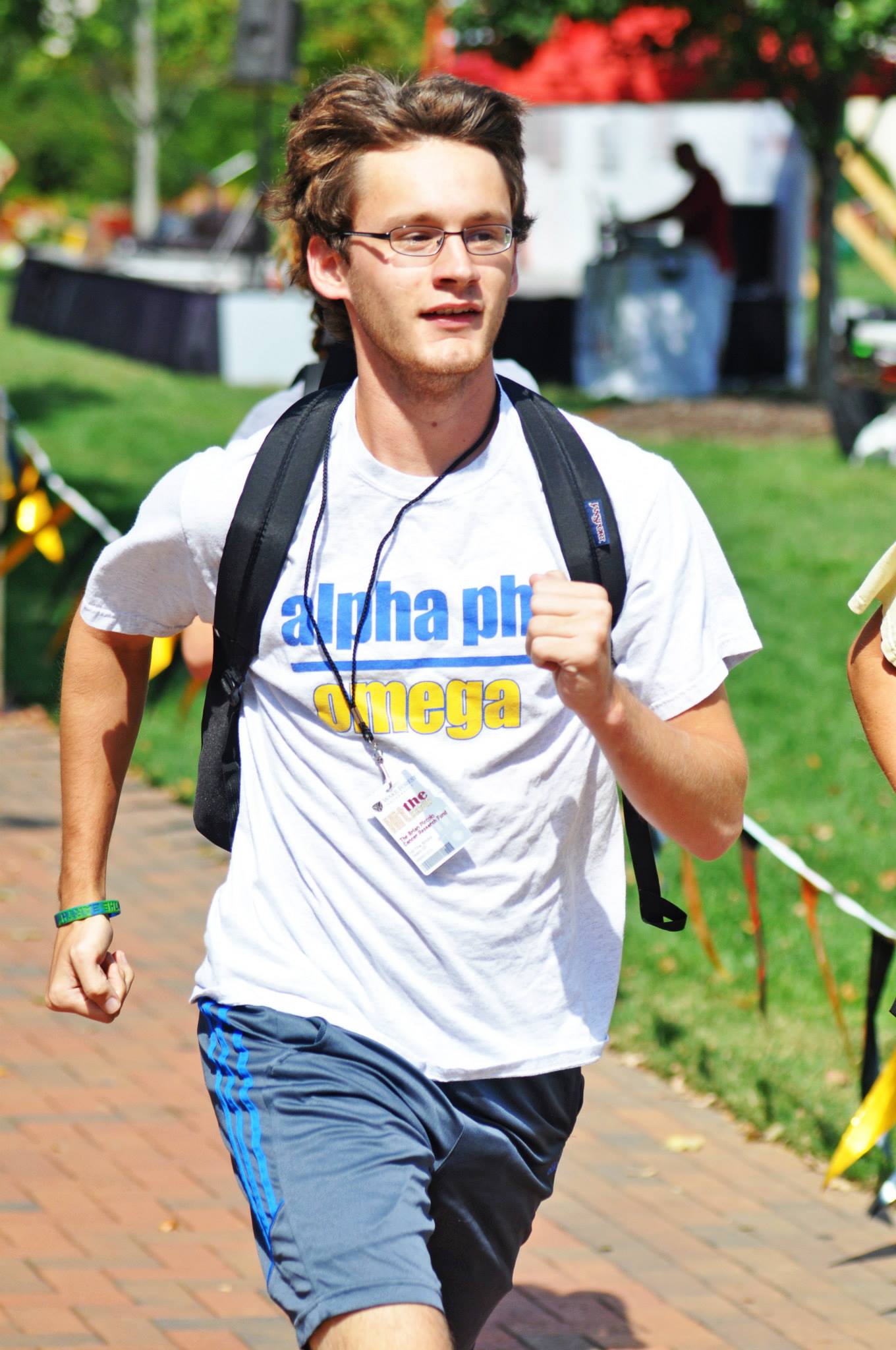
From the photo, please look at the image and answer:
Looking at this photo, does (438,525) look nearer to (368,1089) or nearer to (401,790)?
(401,790)

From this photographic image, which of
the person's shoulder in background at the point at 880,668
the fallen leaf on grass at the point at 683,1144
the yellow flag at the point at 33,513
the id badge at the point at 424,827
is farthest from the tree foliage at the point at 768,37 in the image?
the id badge at the point at 424,827

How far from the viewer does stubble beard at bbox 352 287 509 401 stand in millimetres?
2658

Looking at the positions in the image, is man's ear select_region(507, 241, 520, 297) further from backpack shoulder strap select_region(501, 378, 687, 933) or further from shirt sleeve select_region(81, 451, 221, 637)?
shirt sleeve select_region(81, 451, 221, 637)

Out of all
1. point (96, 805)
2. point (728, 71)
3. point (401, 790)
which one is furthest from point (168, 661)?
point (728, 71)

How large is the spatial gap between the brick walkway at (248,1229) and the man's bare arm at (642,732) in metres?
1.91

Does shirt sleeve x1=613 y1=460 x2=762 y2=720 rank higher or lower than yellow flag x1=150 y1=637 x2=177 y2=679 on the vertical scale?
higher

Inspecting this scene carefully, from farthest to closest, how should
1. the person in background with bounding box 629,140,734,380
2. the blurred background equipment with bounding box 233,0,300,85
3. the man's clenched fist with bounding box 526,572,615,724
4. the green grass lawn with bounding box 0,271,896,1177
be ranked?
the blurred background equipment with bounding box 233,0,300,85
the person in background with bounding box 629,140,734,380
the green grass lawn with bounding box 0,271,896,1177
the man's clenched fist with bounding box 526,572,615,724

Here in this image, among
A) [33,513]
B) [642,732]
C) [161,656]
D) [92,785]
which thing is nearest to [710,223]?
[33,513]

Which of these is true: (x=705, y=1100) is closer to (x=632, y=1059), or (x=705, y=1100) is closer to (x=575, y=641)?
(x=632, y=1059)

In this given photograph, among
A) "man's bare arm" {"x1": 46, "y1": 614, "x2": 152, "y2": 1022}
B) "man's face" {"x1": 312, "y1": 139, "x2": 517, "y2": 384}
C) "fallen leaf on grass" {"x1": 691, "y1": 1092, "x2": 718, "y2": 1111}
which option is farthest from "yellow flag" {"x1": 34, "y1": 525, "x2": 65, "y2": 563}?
"man's face" {"x1": 312, "y1": 139, "x2": 517, "y2": 384}

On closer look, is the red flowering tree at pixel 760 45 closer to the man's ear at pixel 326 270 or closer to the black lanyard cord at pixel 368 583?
the man's ear at pixel 326 270

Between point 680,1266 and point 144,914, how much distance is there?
2.98 meters

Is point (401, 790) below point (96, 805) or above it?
above

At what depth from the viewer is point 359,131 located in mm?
2744
